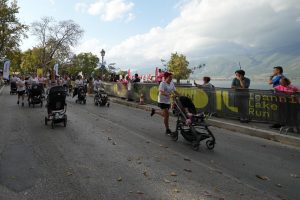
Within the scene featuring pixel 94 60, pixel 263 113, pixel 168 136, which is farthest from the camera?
pixel 94 60

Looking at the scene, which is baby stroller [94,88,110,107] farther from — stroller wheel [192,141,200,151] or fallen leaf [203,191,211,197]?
fallen leaf [203,191,211,197]

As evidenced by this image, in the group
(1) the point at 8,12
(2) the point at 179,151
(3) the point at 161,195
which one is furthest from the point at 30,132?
(1) the point at 8,12

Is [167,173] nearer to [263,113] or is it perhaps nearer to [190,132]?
[190,132]

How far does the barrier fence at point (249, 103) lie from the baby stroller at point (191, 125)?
336 centimetres

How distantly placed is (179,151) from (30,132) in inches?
197

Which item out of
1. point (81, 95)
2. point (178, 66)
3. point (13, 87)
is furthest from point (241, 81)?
point (178, 66)

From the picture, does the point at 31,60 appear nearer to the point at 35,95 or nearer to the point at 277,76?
the point at 35,95

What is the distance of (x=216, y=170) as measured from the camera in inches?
273

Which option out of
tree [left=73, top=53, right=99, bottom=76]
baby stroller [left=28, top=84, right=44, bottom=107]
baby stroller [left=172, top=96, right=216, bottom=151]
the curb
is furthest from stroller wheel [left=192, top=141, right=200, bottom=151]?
tree [left=73, top=53, right=99, bottom=76]

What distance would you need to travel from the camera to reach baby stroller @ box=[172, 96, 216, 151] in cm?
891

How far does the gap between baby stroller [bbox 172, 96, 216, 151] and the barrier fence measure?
3.36 m

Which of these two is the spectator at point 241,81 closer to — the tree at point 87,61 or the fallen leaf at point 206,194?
the fallen leaf at point 206,194

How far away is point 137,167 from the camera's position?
22.8 ft

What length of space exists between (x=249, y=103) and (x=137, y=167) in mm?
7243
